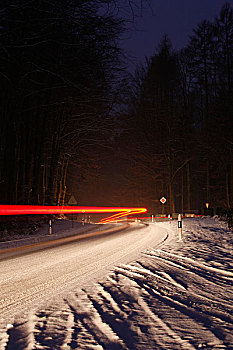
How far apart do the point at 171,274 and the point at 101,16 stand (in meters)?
10.2

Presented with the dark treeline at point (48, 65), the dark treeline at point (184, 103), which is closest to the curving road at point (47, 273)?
the dark treeline at point (48, 65)

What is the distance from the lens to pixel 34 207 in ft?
74.9

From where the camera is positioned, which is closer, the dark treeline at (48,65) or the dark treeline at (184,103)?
the dark treeline at (48,65)

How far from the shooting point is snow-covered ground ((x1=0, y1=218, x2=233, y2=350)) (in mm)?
4016

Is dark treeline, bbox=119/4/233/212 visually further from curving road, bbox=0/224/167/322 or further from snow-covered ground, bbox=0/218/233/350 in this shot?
snow-covered ground, bbox=0/218/233/350

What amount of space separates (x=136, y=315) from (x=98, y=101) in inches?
805

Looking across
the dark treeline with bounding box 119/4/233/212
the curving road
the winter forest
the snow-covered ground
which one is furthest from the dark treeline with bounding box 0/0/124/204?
the dark treeline with bounding box 119/4/233/212

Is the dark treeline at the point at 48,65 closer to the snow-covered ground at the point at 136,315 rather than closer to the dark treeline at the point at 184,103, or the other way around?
the snow-covered ground at the point at 136,315

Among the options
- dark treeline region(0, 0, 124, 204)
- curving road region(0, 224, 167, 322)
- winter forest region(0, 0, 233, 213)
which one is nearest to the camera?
curving road region(0, 224, 167, 322)

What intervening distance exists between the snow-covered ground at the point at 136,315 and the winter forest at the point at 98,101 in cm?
872

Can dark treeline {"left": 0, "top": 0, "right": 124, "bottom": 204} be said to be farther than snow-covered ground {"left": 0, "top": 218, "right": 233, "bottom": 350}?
Yes

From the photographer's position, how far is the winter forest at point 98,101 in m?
14.7

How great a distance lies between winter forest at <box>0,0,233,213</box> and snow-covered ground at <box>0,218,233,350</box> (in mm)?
8720

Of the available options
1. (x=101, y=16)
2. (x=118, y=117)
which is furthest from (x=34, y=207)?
(x=101, y=16)
